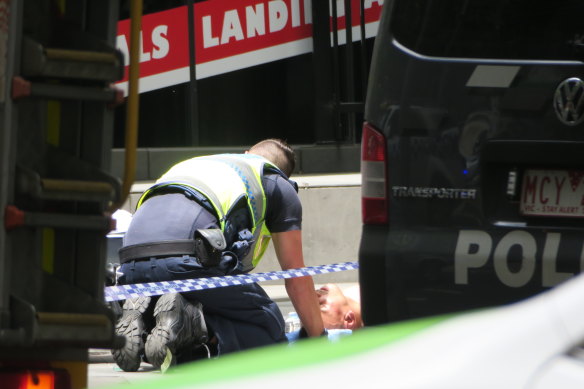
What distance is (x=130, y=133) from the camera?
3271mm

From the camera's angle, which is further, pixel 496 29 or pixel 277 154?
pixel 277 154

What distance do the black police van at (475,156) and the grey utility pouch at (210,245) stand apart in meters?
1.09

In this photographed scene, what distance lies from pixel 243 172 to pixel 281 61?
7822 millimetres

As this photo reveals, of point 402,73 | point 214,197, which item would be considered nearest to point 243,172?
point 214,197

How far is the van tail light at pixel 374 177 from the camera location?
4727 millimetres

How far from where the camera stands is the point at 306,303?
20.8 ft

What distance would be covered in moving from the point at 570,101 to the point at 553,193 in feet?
1.03

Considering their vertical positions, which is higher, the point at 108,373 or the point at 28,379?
the point at 28,379

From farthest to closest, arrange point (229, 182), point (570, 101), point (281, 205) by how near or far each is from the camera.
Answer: point (281, 205) < point (229, 182) < point (570, 101)

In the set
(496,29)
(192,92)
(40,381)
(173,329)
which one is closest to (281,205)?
(173,329)

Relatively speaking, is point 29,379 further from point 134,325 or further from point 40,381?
point 134,325

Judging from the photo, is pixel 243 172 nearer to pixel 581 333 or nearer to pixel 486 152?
pixel 486 152

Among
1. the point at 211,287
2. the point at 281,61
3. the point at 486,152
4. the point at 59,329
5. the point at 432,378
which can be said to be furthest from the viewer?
the point at 281,61

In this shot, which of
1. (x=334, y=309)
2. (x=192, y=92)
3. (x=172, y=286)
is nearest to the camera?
(x=172, y=286)
